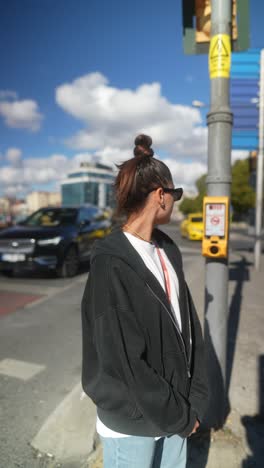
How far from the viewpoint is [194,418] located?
4.21 feet

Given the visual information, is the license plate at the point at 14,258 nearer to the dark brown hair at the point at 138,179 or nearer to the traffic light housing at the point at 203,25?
the traffic light housing at the point at 203,25

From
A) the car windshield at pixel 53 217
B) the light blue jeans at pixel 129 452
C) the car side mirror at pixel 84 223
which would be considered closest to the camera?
the light blue jeans at pixel 129 452

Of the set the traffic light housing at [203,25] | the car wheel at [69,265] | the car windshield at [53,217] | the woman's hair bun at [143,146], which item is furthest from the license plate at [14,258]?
the woman's hair bun at [143,146]

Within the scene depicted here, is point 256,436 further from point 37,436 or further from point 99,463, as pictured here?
point 37,436

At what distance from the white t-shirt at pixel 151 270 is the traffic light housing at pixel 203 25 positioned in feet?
6.06

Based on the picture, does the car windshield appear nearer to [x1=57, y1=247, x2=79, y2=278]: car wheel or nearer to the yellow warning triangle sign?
[x1=57, y1=247, x2=79, y2=278]: car wheel

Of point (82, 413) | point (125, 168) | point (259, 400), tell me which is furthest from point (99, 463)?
point (125, 168)

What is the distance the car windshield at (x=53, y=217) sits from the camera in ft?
27.6

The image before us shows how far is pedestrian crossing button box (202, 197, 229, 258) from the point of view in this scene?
2.30 m

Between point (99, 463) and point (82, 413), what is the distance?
51 centimetres

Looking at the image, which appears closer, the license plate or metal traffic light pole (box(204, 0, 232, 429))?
metal traffic light pole (box(204, 0, 232, 429))

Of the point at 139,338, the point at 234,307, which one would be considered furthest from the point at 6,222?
the point at 139,338

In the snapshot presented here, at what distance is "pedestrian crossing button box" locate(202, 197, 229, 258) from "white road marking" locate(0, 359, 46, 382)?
2.32 metres

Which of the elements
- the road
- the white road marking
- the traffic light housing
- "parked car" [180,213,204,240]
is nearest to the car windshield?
the road
